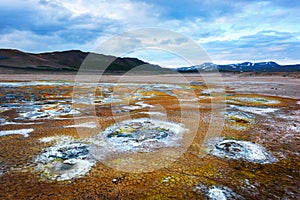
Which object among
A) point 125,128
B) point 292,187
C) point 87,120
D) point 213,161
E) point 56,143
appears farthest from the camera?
point 87,120

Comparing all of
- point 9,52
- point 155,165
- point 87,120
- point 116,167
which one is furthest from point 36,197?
point 9,52

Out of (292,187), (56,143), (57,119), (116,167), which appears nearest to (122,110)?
(57,119)

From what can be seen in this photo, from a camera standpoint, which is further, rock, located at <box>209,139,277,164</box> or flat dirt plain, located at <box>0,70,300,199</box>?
rock, located at <box>209,139,277,164</box>

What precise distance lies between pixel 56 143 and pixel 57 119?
17.9 ft

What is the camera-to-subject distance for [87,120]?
51.9 ft

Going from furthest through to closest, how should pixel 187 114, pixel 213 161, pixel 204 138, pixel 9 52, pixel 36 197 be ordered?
1. pixel 9 52
2. pixel 187 114
3. pixel 204 138
4. pixel 213 161
5. pixel 36 197

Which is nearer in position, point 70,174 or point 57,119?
point 70,174

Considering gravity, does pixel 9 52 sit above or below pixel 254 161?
above

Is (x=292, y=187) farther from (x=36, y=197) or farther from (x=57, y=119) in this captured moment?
(x=57, y=119)

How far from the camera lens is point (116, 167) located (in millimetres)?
8688

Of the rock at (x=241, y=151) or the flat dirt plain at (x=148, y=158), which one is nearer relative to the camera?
the flat dirt plain at (x=148, y=158)

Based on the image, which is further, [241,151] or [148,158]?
[241,151]

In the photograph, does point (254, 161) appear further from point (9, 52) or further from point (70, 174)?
point (9, 52)

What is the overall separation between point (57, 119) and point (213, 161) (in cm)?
1152
